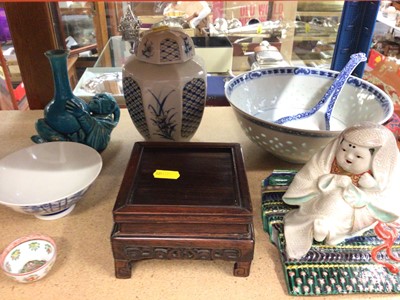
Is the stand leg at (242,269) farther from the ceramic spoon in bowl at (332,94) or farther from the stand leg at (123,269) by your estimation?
the ceramic spoon in bowl at (332,94)

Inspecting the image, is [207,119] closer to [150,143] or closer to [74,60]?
[150,143]

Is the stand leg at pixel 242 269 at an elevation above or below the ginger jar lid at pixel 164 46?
below

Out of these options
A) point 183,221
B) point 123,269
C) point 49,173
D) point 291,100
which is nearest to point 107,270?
point 123,269

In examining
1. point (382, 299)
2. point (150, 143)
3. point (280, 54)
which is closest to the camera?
point (382, 299)

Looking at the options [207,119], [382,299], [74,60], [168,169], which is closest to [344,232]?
[382,299]

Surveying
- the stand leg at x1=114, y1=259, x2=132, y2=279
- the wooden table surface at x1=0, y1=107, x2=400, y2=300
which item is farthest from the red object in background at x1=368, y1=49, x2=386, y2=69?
the stand leg at x1=114, y1=259, x2=132, y2=279

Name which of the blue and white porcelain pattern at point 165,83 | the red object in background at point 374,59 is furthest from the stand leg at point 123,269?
the red object in background at point 374,59

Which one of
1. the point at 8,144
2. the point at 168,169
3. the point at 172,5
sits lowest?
the point at 8,144

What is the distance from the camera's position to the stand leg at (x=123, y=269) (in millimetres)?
533

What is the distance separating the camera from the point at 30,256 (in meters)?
0.57

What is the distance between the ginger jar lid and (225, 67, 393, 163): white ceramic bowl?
13 centimetres

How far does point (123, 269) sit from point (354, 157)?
0.38 m

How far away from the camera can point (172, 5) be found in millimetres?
1272

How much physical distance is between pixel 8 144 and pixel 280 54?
986 mm
